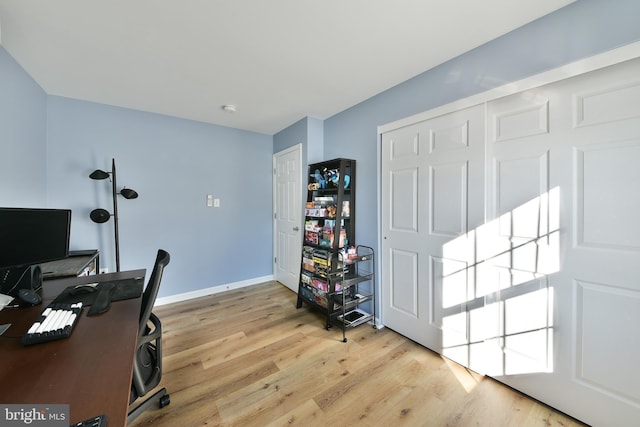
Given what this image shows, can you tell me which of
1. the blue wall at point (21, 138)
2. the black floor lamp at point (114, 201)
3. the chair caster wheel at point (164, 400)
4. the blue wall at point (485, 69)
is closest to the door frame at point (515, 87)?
the blue wall at point (485, 69)

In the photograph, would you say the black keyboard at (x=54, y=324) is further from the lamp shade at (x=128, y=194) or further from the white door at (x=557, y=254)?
the white door at (x=557, y=254)

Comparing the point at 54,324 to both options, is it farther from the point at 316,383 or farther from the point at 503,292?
the point at 503,292

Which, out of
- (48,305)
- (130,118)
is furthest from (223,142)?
(48,305)

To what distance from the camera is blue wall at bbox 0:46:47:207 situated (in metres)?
1.73

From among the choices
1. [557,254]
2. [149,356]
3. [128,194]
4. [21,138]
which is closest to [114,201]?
[128,194]

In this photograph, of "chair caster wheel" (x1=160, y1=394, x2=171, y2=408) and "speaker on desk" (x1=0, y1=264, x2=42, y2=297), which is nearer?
"speaker on desk" (x1=0, y1=264, x2=42, y2=297)

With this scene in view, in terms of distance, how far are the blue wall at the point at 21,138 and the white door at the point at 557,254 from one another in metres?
3.30

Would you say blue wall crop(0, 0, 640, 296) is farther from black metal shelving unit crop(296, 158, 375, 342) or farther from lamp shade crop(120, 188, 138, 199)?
lamp shade crop(120, 188, 138, 199)

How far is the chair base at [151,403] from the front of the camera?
131 centimetres

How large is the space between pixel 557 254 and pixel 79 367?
2.32 m

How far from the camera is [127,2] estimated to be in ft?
4.39

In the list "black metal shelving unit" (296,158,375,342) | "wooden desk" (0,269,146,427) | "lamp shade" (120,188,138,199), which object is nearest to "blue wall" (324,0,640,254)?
"black metal shelving unit" (296,158,375,342)
